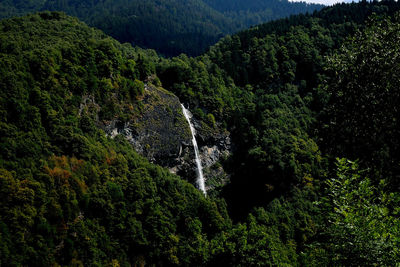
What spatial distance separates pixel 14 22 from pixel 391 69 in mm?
59986

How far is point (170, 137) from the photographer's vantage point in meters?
61.0

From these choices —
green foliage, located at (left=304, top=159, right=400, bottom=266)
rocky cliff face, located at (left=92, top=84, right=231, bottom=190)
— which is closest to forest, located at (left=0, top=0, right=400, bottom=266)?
green foliage, located at (left=304, top=159, right=400, bottom=266)

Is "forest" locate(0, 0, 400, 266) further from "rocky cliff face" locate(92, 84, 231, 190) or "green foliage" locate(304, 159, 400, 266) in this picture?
"rocky cliff face" locate(92, 84, 231, 190)

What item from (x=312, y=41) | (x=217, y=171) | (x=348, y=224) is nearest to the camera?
(x=348, y=224)

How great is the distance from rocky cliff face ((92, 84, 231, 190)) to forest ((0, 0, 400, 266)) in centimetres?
181

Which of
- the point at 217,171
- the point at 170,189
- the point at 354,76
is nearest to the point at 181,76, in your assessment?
the point at 217,171

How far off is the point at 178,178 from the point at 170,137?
8.06 meters

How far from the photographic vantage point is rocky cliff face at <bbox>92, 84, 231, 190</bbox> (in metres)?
57.0

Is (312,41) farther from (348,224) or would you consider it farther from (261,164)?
(348,224)

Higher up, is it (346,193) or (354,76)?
(354,76)

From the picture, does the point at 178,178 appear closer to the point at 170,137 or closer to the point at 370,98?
the point at 170,137

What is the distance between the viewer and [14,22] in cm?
5750

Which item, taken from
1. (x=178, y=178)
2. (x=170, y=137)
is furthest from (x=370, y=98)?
(x=170, y=137)

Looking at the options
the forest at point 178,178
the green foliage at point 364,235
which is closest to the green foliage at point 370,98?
the forest at point 178,178
